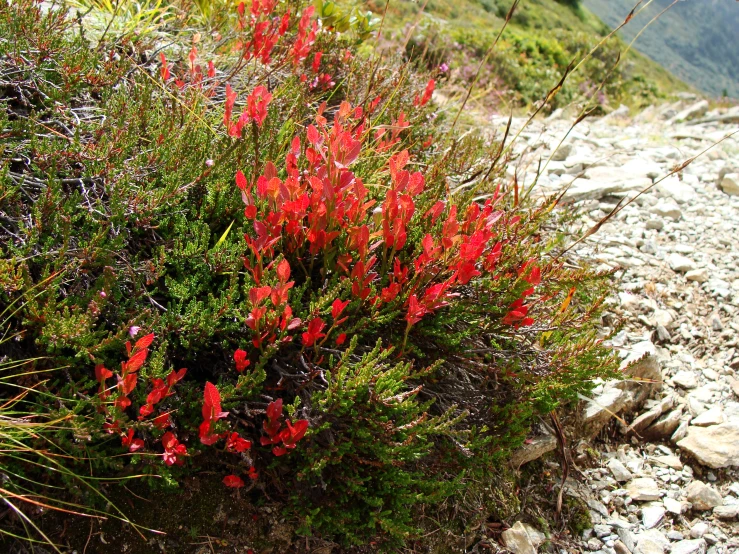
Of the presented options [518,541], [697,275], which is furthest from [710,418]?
[518,541]

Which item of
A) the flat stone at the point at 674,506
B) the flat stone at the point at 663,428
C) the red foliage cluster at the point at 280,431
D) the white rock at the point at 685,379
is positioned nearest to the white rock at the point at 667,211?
the white rock at the point at 685,379

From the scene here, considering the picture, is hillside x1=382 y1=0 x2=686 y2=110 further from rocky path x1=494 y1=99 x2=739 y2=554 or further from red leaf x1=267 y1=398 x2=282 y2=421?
red leaf x1=267 y1=398 x2=282 y2=421

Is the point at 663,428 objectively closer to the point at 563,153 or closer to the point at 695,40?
the point at 563,153

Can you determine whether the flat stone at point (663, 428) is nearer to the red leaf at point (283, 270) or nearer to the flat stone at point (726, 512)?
the flat stone at point (726, 512)

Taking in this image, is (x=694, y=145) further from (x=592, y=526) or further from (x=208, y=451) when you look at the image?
(x=208, y=451)

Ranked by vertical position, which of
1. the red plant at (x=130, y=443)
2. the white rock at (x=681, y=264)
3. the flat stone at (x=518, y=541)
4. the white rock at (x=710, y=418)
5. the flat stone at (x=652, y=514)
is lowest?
the flat stone at (x=518, y=541)
